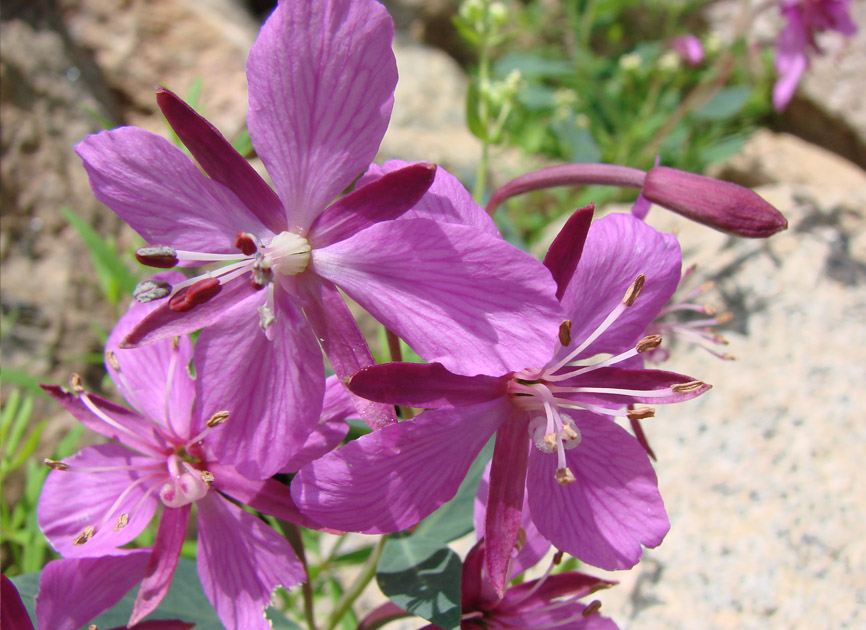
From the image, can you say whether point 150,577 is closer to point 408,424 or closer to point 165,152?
point 408,424

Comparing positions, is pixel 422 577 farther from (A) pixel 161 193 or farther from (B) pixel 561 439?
(A) pixel 161 193

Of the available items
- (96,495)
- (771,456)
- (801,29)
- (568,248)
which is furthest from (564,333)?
(801,29)

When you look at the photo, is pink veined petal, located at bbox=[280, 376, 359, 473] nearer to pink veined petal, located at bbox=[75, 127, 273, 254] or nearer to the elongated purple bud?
pink veined petal, located at bbox=[75, 127, 273, 254]

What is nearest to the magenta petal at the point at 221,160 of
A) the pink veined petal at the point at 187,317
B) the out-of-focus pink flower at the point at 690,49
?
the pink veined petal at the point at 187,317

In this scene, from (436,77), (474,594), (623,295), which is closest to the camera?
(623,295)

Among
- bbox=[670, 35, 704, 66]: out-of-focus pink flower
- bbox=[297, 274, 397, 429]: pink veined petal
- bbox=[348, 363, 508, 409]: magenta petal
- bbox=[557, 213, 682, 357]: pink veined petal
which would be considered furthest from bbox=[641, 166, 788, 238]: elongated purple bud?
bbox=[670, 35, 704, 66]: out-of-focus pink flower

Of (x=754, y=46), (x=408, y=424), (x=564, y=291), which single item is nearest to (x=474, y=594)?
(x=408, y=424)

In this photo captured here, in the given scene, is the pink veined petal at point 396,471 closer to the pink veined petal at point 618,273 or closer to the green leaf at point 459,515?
the pink veined petal at point 618,273
